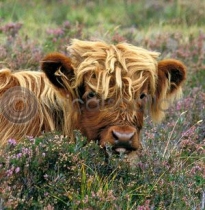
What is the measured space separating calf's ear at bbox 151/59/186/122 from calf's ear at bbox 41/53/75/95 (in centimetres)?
83

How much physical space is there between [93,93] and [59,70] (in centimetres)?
36

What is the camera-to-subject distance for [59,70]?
5676mm

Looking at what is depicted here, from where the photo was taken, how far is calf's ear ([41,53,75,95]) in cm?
564

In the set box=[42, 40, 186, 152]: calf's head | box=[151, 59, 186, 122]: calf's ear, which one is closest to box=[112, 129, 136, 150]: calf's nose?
box=[42, 40, 186, 152]: calf's head

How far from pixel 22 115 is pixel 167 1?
10324mm

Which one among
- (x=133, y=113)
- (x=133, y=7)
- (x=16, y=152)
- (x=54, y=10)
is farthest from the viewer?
(x=133, y=7)

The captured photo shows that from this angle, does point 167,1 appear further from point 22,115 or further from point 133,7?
point 22,115

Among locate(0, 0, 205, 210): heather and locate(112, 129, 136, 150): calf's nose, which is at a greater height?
locate(112, 129, 136, 150): calf's nose

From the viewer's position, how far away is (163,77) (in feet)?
19.9

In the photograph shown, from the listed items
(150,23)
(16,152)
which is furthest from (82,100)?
(150,23)

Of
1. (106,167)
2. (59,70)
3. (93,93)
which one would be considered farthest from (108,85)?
(106,167)

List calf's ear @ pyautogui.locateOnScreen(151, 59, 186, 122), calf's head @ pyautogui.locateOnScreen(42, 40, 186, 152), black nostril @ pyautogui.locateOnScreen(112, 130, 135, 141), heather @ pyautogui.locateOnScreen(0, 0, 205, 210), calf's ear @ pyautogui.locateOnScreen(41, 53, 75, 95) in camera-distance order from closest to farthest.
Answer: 1. heather @ pyautogui.locateOnScreen(0, 0, 205, 210)
2. black nostril @ pyautogui.locateOnScreen(112, 130, 135, 141)
3. calf's head @ pyautogui.locateOnScreen(42, 40, 186, 152)
4. calf's ear @ pyautogui.locateOnScreen(41, 53, 75, 95)
5. calf's ear @ pyautogui.locateOnScreen(151, 59, 186, 122)

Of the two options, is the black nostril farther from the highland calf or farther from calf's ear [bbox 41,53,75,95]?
calf's ear [bbox 41,53,75,95]

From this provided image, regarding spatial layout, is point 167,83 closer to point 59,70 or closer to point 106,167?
point 59,70
